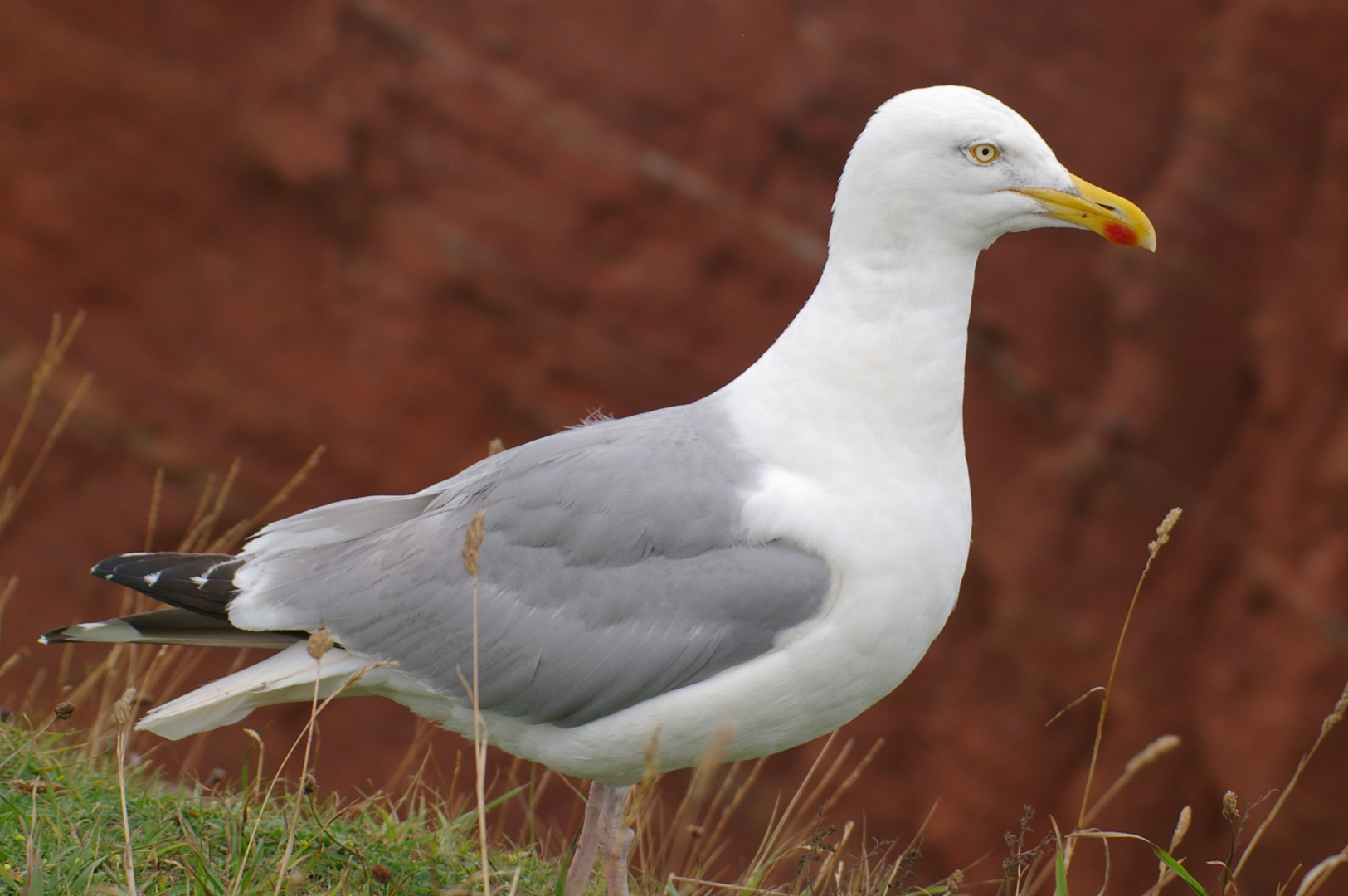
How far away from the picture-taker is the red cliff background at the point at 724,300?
27.2ft

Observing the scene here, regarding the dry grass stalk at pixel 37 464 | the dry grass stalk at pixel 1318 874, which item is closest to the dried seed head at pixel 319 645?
the dry grass stalk at pixel 37 464

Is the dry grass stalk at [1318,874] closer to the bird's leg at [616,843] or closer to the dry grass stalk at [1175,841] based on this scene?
the dry grass stalk at [1175,841]

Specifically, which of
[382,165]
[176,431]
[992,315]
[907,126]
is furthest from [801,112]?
[907,126]

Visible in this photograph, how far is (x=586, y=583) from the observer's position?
272 centimetres

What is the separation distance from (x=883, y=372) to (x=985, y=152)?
20.6 inches

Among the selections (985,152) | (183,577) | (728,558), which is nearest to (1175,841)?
(728,558)

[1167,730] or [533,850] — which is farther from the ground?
[533,850]

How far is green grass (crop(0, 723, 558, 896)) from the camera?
2480 millimetres

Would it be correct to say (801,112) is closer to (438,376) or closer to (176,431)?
(438,376)

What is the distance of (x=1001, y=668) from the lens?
8.80 meters

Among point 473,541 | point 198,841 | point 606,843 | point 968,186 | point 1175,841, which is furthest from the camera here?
point 606,843

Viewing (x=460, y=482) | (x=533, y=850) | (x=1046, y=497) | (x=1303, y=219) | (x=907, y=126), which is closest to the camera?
(x=907, y=126)

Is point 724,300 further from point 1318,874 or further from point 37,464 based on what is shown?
point 1318,874

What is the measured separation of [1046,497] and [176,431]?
6087mm
